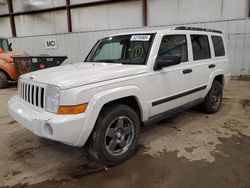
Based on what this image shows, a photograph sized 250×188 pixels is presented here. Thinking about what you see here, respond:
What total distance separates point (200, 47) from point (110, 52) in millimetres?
1623

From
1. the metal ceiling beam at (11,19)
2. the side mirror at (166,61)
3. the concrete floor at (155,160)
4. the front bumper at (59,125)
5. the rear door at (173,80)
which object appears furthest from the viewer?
the metal ceiling beam at (11,19)

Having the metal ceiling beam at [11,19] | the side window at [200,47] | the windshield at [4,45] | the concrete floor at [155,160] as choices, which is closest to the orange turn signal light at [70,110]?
the concrete floor at [155,160]

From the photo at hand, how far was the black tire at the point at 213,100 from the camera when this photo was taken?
4303 millimetres

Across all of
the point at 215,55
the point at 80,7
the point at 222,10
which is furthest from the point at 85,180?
the point at 80,7

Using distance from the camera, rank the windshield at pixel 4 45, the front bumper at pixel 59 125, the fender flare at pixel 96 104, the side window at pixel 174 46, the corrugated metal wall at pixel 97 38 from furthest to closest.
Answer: the windshield at pixel 4 45 < the corrugated metal wall at pixel 97 38 < the side window at pixel 174 46 < the fender flare at pixel 96 104 < the front bumper at pixel 59 125

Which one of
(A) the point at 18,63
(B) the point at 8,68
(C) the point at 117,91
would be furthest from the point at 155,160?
(B) the point at 8,68

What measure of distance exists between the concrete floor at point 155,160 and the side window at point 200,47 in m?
1.23

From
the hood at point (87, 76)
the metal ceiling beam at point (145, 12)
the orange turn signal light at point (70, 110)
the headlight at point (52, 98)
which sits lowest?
the orange turn signal light at point (70, 110)

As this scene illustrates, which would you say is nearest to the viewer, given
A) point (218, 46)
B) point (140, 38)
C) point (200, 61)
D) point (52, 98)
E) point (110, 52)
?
point (52, 98)

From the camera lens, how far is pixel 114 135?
2629 millimetres

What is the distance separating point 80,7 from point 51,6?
1.94 meters

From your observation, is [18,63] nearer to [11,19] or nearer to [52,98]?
[52,98]

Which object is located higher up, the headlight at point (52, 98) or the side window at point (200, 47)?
the side window at point (200, 47)

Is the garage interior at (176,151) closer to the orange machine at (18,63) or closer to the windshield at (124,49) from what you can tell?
the orange machine at (18,63)
